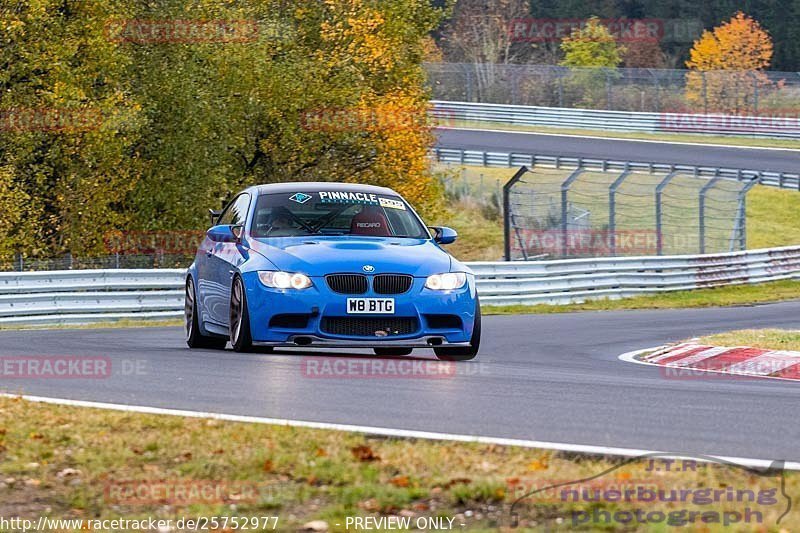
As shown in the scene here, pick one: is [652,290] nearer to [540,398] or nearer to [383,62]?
[383,62]

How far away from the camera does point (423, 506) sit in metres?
5.44

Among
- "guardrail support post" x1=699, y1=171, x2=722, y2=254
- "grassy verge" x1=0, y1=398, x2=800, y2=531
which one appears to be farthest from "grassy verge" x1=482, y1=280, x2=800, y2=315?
"grassy verge" x1=0, y1=398, x2=800, y2=531

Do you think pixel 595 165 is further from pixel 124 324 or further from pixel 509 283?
pixel 124 324

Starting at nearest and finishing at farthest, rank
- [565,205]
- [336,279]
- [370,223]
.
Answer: [336,279] → [370,223] → [565,205]

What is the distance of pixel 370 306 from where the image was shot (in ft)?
34.9

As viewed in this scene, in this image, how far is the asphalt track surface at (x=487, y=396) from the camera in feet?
23.4

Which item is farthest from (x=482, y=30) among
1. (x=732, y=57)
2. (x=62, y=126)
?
(x=62, y=126)

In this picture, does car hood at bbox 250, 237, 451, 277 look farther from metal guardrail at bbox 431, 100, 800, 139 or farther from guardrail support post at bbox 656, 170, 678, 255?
metal guardrail at bbox 431, 100, 800, 139

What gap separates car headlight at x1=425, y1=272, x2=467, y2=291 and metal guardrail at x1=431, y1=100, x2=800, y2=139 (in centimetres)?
4435

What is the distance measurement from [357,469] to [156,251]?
2304 centimetres

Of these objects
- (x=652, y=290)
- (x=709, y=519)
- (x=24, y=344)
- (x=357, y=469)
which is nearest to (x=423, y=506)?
(x=357, y=469)

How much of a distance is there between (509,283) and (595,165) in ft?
69.7

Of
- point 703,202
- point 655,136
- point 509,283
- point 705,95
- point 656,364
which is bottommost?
point 655,136

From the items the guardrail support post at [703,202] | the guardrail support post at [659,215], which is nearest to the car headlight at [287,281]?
the guardrail support post at [659,215]
